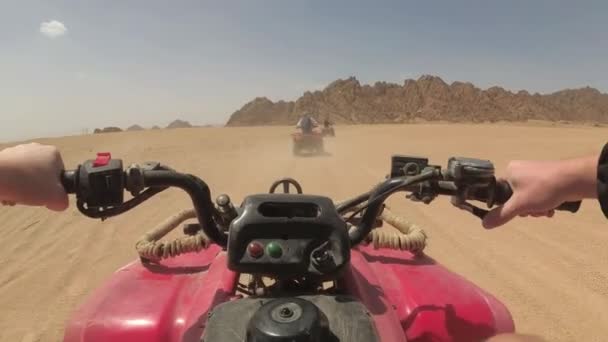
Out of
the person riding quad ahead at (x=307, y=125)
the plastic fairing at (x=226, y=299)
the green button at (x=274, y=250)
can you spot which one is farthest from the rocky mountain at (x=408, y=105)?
the green button at (x=274, y=250)

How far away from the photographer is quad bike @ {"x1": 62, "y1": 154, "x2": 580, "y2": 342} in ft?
4.47

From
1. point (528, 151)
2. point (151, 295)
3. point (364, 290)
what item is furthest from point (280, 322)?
point (528, 151)

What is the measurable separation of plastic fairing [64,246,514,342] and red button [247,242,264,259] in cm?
40

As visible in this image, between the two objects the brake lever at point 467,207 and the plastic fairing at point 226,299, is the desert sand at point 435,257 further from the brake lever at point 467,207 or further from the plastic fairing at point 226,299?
the brake lever at point 467,207

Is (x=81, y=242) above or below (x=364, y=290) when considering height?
below

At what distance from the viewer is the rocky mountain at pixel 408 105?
281 feet

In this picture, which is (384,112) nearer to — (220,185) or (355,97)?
(355,97)

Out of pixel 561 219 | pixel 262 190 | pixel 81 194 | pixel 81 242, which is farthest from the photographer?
pixel 262 190

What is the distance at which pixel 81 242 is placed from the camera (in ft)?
19.9

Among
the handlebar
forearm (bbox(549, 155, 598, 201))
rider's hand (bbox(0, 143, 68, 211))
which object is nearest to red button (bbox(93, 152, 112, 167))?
the handlebar

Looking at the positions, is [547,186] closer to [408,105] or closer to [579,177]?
[579,177]

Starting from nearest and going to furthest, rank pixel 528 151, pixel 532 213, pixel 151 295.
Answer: pixel 532 213, pixel 151 295, pixel 528 151

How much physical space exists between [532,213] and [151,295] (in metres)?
1.59

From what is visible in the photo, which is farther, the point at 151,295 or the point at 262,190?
the point at 262,190
